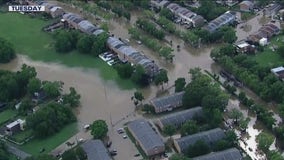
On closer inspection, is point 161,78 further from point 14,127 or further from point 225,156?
point 14,127

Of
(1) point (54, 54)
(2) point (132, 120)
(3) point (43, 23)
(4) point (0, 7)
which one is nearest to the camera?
(2) point (132, 120)

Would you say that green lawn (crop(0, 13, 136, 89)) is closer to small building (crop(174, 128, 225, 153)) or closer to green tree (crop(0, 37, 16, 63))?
green tree (crop(0, 37, 16, 63))

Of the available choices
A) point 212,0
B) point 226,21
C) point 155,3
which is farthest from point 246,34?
point 155,3

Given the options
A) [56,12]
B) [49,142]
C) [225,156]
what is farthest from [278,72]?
[56,12]

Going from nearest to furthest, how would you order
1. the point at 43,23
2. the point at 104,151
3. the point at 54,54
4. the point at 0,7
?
the point at 104,151
the point at 54,54
the point at 43,23
the point at 0,7

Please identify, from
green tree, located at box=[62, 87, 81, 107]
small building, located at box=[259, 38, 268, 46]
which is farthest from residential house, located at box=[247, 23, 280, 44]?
green tree, located at box=[62, 87, 81, 107]

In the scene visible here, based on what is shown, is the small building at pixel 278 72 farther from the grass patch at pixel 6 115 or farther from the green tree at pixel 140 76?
the grass patch at pixel 6 115

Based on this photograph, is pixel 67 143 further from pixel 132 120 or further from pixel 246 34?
pixel 246 34
